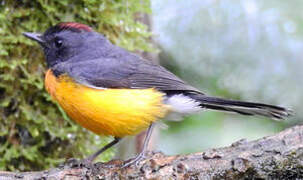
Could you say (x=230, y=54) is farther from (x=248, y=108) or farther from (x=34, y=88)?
(x=34, y=88)

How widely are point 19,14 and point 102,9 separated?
2.34 feet

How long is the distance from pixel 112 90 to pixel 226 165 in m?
1.12

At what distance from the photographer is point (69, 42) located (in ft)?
13.0

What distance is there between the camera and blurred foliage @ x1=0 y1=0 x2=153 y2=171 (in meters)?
3.69

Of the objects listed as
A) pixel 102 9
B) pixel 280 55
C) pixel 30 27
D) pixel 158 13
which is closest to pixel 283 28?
pixel 280 55

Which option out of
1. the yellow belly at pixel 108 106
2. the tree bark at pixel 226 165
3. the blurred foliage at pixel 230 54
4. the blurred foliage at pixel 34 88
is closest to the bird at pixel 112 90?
the yellow belly at pixel 108 106

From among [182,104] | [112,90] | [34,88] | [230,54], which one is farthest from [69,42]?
[230,54]

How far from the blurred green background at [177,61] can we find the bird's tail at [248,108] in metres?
0.98

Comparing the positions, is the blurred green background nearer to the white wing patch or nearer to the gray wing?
the gray wing

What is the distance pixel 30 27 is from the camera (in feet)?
12.4

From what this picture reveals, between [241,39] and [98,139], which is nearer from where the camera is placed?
[98,139]

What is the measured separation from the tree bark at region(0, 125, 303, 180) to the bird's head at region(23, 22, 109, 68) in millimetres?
1144

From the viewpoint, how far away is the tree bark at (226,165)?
260 centimetres

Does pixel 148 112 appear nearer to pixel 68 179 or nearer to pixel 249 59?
pixel 68 179
